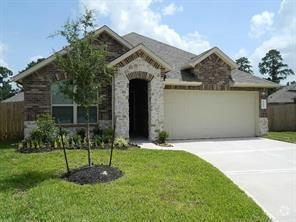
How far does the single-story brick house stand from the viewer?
15.1 metres

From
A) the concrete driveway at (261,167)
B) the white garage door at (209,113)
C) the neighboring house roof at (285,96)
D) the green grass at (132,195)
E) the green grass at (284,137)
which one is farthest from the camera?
the neighboring house roof at (285,96)

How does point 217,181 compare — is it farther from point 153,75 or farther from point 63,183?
point 153,75

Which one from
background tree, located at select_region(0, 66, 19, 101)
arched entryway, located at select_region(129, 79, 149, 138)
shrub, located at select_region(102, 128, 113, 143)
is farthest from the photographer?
background tree, located at select_region(0, 66, 19, 101)

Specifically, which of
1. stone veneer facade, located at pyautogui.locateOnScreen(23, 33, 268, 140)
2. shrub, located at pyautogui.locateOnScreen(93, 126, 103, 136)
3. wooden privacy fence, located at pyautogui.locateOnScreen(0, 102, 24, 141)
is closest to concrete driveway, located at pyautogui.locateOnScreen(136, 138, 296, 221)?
stone veneer facade, located at pyautogui.locateOnScreen(23, 33, 268, 140)

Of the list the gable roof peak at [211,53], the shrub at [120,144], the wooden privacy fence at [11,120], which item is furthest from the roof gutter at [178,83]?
the wooden privacy fence at [11,120]

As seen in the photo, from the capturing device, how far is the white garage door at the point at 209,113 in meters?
17.0

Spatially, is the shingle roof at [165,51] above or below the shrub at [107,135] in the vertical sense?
above

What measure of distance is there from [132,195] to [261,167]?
15.7 feet

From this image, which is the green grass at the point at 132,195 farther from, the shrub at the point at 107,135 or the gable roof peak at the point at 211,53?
the gable roof peak at the point at 211,53

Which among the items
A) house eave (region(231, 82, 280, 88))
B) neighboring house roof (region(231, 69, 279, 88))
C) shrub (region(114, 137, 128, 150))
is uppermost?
neighboring house roof (region(231, 69, 279, 88))

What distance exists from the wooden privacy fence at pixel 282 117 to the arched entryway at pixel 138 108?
1004cm

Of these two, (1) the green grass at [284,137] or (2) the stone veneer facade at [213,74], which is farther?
(2) the stone veneer facade at [213,74]

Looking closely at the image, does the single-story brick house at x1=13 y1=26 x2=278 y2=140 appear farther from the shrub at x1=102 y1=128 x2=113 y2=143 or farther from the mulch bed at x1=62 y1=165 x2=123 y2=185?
the mulch bed at x1=62 y1=165 x2=123 y2=185

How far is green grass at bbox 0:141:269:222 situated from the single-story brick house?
5.12 m
